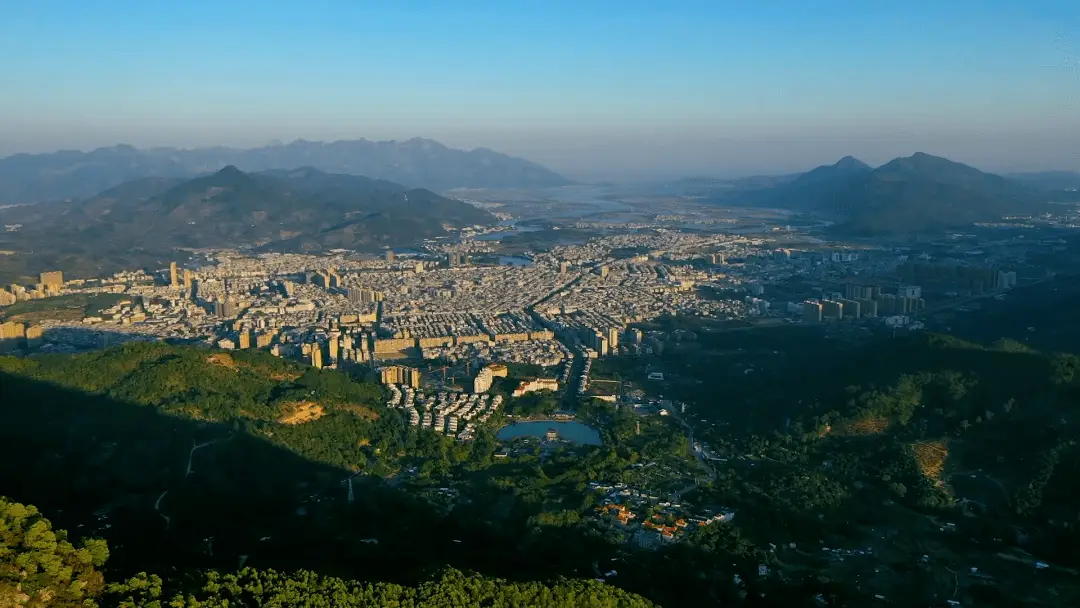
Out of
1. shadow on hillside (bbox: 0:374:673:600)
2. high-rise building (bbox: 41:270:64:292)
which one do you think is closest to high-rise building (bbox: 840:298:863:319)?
shadow on hillside (bbox: 0:374:673:600)

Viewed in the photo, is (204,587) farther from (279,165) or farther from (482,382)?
(279,165)

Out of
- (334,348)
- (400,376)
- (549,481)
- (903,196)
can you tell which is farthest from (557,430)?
(903,196)

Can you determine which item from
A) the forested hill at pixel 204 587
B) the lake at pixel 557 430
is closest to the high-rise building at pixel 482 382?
the lake at pixel 557 430

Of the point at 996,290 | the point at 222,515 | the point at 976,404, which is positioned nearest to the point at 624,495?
the point at 222,515

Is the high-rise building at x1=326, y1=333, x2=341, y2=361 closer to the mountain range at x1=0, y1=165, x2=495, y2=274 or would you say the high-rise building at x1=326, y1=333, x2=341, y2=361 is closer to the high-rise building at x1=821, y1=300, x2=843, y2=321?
the high-rise building at x1=821, y1=300, x2=843, y2=321

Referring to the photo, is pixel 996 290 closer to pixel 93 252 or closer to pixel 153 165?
pixel 93 252

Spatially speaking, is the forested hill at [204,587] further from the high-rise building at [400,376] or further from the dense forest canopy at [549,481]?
the high-rise building at [400,376]
